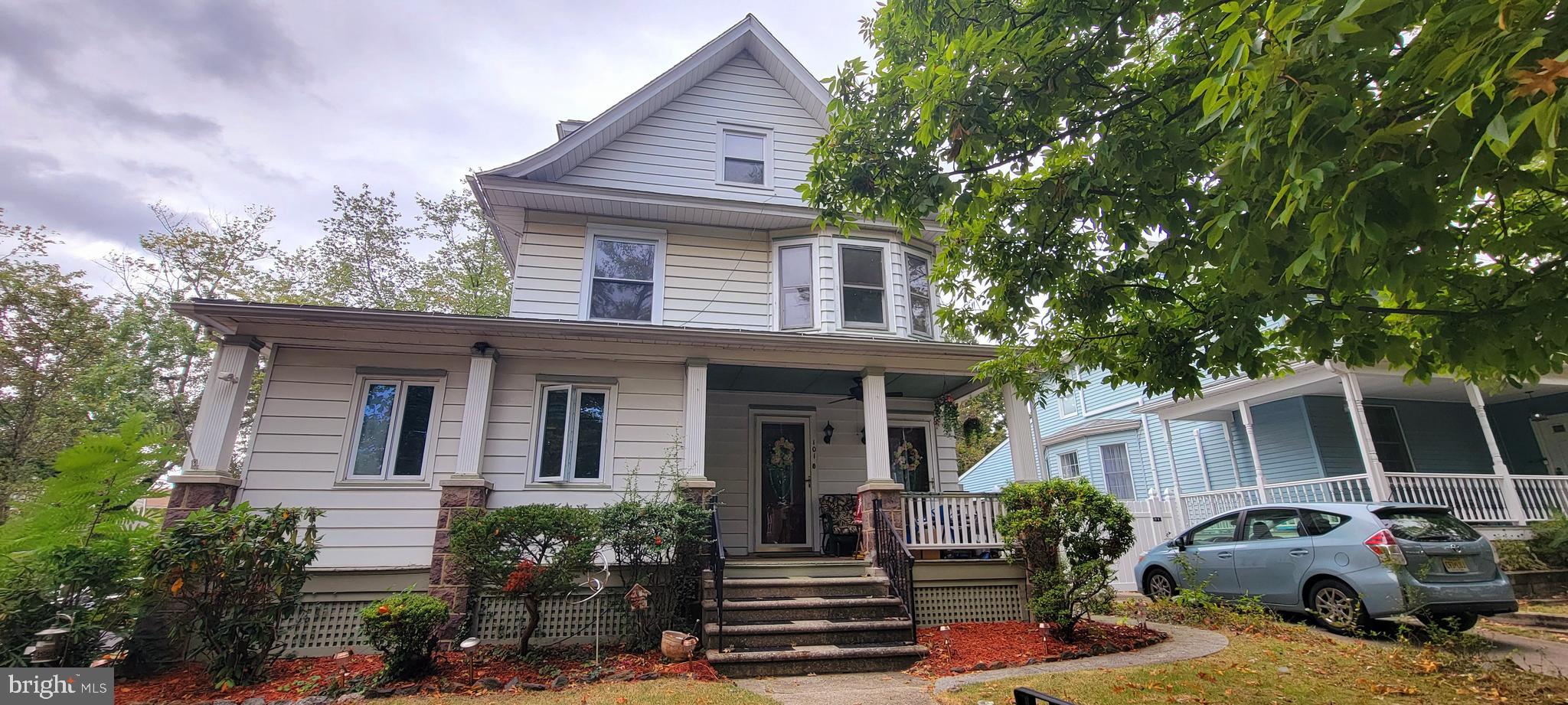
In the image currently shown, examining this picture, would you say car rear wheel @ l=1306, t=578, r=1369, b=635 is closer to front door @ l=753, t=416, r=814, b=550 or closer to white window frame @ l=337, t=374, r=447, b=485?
front door @ l=753, t=416, r=814, b=550

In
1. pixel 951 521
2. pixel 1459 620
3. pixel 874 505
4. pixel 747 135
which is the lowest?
pixel 1459 620

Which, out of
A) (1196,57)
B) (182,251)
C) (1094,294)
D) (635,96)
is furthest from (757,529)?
(182,251)

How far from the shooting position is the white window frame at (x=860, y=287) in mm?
10305

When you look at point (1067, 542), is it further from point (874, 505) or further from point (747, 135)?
→ point (747, 135)

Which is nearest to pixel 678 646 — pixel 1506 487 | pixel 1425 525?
pixel 1425 525

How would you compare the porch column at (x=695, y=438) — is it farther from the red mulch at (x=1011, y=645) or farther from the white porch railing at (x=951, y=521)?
the red mulch at (x=1011, y=645)

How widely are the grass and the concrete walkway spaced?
0.96 feet

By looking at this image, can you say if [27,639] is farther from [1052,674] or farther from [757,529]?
[1052,674]

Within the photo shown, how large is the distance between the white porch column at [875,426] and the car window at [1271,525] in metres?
4.62

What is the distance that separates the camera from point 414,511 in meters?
7.73

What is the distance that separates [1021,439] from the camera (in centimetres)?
891

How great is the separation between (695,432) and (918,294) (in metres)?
4.91

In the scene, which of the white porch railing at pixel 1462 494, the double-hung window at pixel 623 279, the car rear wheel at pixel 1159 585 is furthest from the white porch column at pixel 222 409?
the white porch railing at pixel 1462 494

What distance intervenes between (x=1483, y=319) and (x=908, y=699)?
14.7 feet
